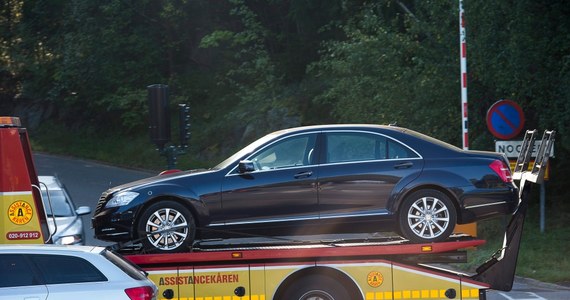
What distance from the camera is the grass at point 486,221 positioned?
1630cm

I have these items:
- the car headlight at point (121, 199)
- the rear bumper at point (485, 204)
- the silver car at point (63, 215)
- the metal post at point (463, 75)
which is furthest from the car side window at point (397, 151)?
Result: the metal post at point (463, 75)

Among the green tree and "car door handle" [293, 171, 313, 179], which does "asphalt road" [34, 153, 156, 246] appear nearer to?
the green tree

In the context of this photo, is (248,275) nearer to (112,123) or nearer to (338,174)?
(338,174)

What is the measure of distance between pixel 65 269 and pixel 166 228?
1.99 metres

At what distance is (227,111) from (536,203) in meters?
15.8

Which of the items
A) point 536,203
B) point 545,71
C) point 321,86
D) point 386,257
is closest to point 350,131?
point 386,257

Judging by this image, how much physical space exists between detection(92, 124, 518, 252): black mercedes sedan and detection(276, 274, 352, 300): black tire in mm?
521

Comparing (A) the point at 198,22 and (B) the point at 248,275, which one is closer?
(B) the point at 248,275

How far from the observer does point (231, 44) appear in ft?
114

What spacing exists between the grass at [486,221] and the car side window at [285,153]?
6382mm

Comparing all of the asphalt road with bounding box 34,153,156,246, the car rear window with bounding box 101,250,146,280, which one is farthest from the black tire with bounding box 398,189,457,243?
the asphalt road with bounding box 34,153,156,246

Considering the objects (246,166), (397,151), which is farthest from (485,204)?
(246,166)

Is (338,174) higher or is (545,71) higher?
(545,71)

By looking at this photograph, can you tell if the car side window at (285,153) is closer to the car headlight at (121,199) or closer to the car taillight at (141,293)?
the car headlight at (121,199)
